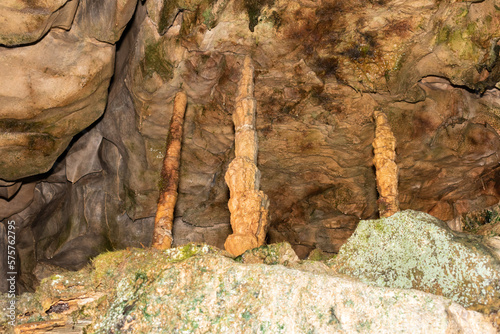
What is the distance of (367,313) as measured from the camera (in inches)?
139

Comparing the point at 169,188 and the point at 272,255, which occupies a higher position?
the point at 169,188

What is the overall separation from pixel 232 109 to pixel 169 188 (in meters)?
4.68

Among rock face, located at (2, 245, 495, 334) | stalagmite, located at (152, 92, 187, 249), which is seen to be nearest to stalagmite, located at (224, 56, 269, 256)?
stalagmite, located at (152, 92, 187, 249)

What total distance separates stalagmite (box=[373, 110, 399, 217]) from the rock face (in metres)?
5.57

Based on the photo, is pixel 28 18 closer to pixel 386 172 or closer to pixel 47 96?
pixel 47 96

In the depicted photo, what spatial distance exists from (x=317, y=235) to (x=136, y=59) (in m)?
10.2

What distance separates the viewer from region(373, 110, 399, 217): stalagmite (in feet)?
29.6

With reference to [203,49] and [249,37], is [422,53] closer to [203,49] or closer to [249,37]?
[249,37]

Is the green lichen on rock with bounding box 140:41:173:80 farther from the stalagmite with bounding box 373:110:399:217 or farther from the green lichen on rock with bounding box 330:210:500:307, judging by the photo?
the green lichen on rock with bounding box 330:210:500:307

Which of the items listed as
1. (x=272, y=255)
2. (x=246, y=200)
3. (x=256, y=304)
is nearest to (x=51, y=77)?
(x=246, y=200)

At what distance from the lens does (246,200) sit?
7242mm

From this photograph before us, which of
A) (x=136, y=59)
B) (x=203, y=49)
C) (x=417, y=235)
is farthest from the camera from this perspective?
(x=136, y=59)

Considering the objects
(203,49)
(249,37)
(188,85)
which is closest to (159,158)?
(188,85)

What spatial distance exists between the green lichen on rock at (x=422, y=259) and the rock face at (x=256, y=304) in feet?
1.89
